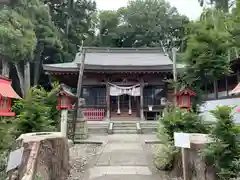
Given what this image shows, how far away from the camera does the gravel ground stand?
577 cm

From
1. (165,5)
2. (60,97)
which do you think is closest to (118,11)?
(165,5)

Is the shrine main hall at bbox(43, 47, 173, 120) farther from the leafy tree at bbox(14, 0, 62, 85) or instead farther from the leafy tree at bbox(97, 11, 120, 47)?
the leafy tree at bbox(97, 11, 120, 47)

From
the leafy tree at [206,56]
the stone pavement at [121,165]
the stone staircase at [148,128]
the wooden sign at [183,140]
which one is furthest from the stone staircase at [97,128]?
the wooden sign at [183,140]

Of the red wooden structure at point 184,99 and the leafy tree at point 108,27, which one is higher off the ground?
the leafy tree at point 108,27

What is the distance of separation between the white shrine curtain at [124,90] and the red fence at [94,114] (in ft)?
4.69

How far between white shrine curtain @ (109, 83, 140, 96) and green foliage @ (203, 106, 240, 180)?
1262 centimetres

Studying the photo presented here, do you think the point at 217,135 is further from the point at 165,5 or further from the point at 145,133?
the point at 165,5

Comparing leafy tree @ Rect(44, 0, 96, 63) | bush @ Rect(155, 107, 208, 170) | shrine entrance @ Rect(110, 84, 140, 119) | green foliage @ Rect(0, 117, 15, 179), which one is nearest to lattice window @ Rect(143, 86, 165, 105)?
shrine entrance @ Rect(110, 84, 140, 119)

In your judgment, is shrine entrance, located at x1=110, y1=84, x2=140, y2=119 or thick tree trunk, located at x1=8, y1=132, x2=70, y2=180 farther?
shrine entrance, located at x1=110, y1=84, x2=140, y2=119

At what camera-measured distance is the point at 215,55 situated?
6832 millimetres

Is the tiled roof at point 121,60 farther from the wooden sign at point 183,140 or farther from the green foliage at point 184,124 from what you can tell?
the wooden sign at point 183,140

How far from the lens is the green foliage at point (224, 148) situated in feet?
12.1

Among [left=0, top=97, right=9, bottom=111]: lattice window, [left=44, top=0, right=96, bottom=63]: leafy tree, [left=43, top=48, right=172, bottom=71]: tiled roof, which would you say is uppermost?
[left=44, top=0, right=96, bottom=63]: leafy tree

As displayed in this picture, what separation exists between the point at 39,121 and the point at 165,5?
3401cm
